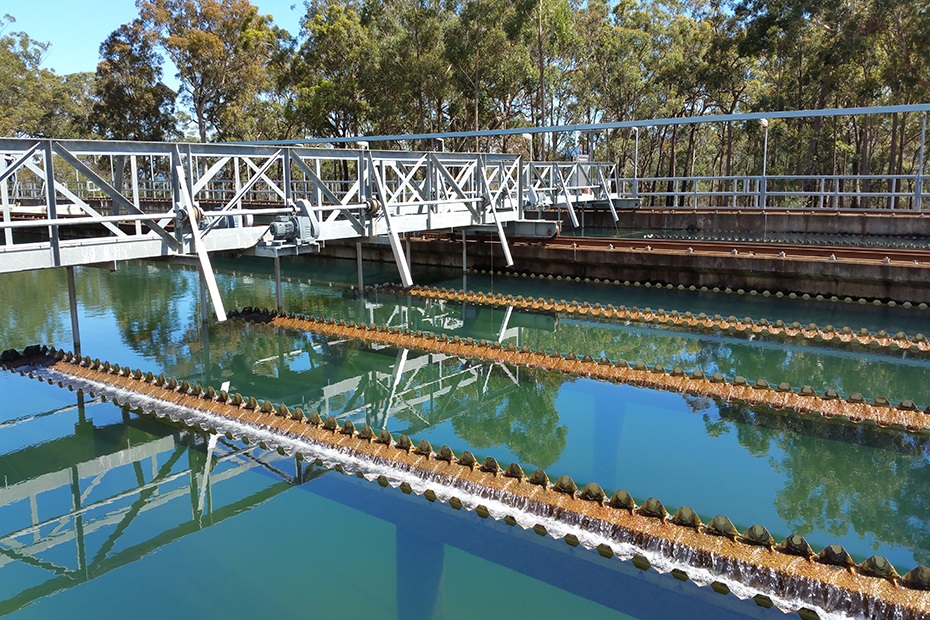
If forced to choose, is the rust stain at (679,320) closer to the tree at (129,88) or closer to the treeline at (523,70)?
the treeline at (523,70)

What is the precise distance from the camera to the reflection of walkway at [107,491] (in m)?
5.11

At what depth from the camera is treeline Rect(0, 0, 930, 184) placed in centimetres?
2639

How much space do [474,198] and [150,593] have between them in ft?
35.6

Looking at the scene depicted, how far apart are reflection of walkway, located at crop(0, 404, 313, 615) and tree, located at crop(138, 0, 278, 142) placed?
3249 centimetres

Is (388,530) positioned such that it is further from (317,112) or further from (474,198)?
(317,112)

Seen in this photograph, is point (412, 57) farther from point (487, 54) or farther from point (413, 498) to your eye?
point (413, 498)

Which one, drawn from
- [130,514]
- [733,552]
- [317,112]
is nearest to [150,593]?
[130,514]

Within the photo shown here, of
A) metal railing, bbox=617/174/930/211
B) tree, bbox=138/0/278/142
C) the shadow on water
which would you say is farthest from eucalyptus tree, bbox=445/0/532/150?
the shadow on water

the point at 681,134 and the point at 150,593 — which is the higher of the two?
the point at 681,134

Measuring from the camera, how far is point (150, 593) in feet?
15.1

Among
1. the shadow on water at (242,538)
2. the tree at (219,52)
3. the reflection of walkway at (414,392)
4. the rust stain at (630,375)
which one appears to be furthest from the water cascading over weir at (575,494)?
the tree at (219,52)

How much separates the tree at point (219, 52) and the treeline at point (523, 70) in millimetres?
71

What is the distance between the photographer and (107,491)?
20.0 ft

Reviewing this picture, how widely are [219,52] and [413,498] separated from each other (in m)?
35.3
